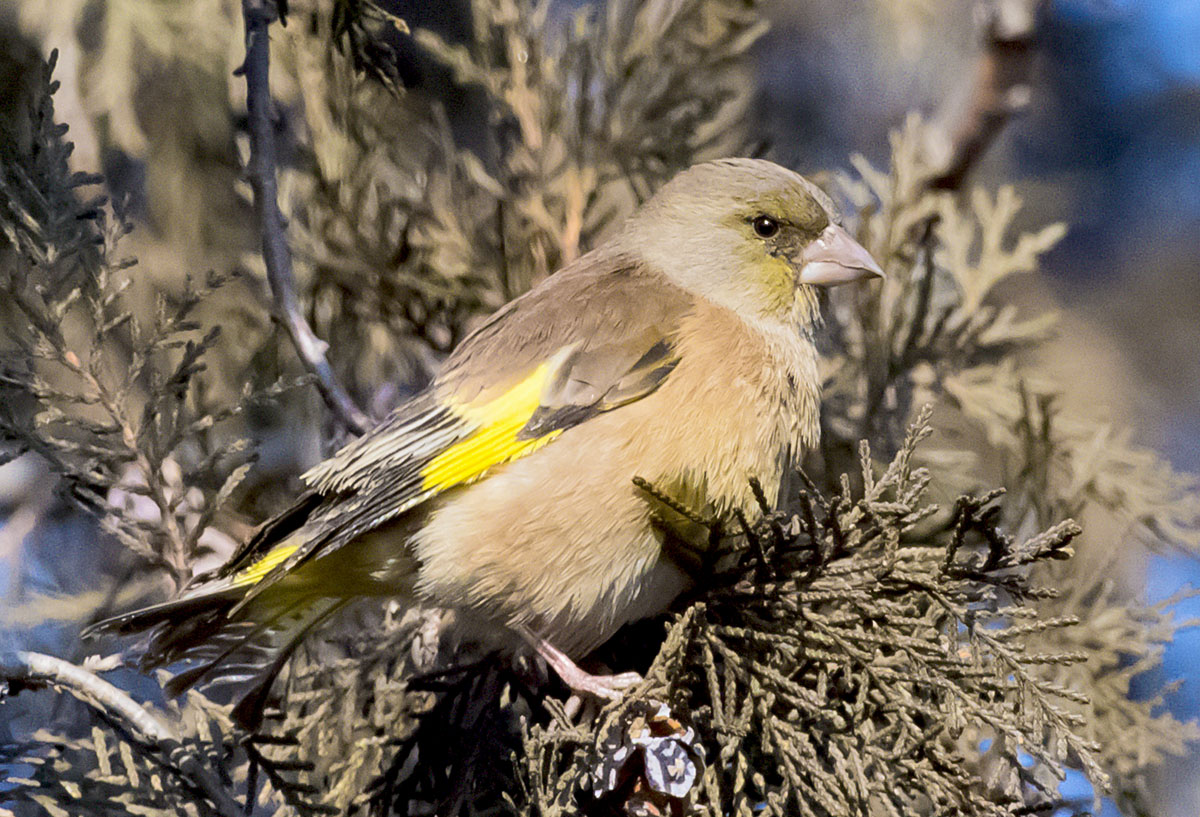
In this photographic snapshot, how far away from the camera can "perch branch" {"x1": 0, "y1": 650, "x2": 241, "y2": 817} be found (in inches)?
78.1

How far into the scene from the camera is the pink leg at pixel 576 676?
83.4 inches

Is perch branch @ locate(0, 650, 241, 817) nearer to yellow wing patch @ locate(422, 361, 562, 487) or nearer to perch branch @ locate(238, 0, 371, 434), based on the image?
yellow wing patch @ locate(422, 361, 562, 487)

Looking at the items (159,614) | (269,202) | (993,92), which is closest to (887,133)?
(993,92)

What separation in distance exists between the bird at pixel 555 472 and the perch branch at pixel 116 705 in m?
0.09

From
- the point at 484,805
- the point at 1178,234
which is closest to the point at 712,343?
the point at 484,805

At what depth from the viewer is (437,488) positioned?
2.21 meters

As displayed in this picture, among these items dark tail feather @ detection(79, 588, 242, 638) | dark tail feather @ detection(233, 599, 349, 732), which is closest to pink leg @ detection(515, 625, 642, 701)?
dark tail feather @ detection(233, 599, 349, 732)

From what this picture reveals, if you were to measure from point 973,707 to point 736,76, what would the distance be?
7.52 ft

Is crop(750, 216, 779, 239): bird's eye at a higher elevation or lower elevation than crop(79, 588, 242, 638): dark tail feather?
higher

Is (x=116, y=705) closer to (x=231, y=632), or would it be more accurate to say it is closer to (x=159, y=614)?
(x=159, y=614)

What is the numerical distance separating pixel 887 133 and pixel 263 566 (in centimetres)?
349

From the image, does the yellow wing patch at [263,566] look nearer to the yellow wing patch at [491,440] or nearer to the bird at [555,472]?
the bird at [555,472]

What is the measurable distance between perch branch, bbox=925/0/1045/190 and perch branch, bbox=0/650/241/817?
7.54 feet

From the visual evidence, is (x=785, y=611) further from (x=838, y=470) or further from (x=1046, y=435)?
(x=1046, y=435)
